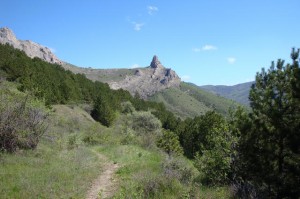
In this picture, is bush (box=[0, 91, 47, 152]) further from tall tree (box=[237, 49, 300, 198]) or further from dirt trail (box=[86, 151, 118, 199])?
tall tree (box=[237, 49, 300, 198])

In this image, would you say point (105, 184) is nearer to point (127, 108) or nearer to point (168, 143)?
point (168, 143)

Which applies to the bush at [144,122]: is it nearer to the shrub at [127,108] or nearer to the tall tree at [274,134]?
the shrub at [127,108]

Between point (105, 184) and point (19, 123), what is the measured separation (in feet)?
21.7

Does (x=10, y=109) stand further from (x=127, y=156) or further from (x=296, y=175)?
(x=296, y=175)

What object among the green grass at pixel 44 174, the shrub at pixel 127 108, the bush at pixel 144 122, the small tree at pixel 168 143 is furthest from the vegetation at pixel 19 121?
the shrub at pixel 127 108

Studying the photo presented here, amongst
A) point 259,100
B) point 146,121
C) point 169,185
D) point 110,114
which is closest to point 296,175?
point 259,100

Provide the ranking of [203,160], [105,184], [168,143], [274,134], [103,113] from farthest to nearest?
[103,113], [168,143], [105,184], [203,160], [274,134]

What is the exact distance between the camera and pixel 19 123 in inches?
665

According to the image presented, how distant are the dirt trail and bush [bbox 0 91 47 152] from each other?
4.59 meters

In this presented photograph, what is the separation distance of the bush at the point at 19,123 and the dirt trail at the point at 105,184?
4591 millimetres

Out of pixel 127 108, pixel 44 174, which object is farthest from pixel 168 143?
pixel 127 108

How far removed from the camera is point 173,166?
47.5ft

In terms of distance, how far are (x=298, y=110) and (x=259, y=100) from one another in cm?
122

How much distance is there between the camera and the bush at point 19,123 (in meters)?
16.2
